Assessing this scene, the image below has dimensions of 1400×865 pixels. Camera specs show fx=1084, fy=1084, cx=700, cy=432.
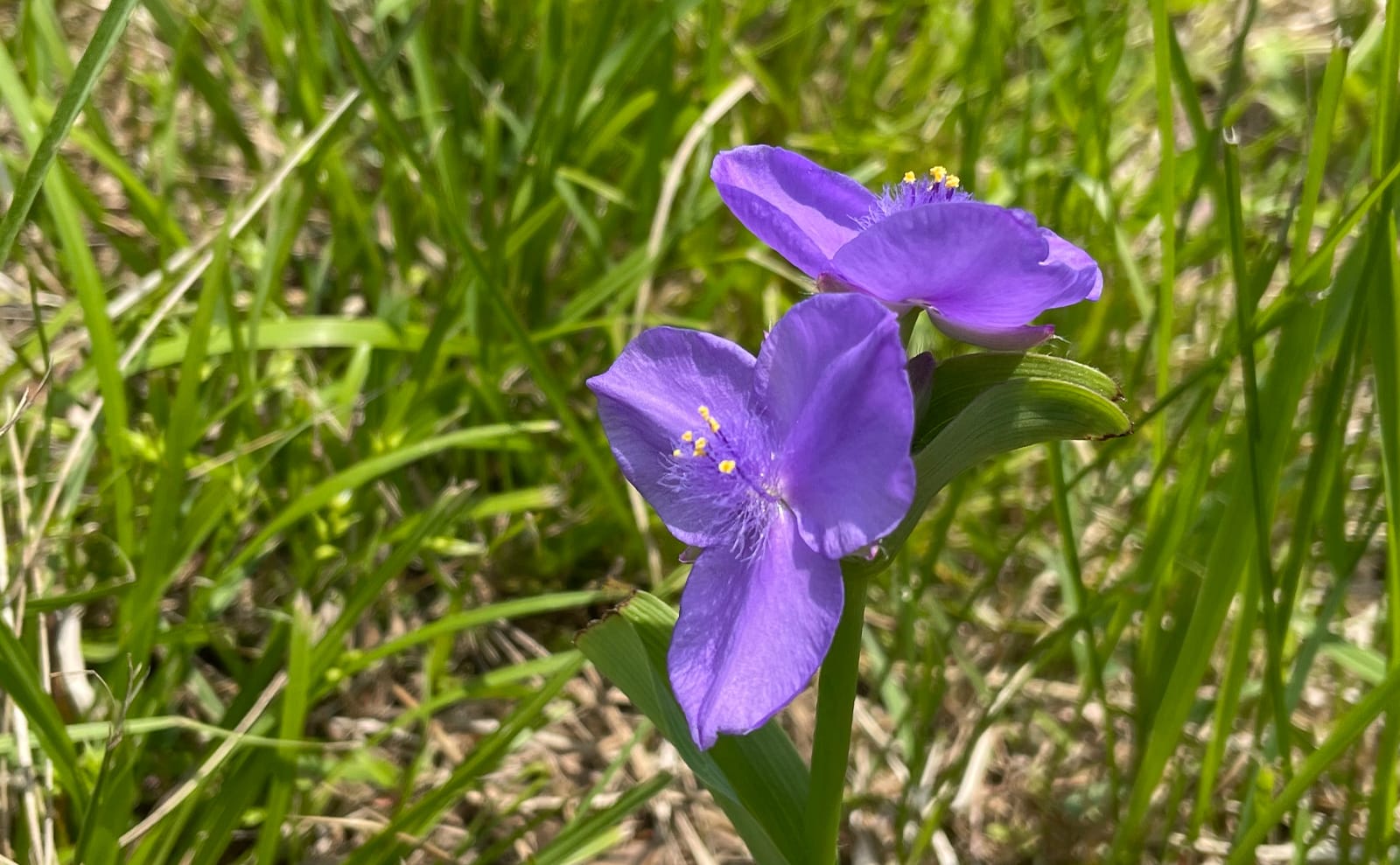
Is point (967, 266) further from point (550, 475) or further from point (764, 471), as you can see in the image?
point (550, 475)

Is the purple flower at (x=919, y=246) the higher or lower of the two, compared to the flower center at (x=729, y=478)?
higher

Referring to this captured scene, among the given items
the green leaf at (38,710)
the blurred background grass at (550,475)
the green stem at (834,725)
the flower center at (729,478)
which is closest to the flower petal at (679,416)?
the flower center at (729,478)

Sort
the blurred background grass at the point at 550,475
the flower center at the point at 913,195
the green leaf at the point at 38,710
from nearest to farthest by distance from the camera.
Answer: the flower center at the point at 913,195 < the green leaf at the point at 38,710 < the blurred background grass at the point at 550,475

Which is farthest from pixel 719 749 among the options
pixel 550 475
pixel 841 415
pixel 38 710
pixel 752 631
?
pixel 550 475

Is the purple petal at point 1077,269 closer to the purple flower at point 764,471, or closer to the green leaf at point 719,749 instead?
the purple flower at point 764,471

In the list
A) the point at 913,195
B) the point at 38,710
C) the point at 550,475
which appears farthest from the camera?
the point at 550,475

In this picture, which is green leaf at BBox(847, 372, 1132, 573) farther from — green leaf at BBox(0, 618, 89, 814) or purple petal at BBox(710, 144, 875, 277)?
green leaf at BBox(0, 618, 89, 814)

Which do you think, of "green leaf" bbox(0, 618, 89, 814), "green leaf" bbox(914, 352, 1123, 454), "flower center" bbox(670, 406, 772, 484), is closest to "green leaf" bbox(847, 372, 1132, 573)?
"green leaf" bbox(914, 352, 1123, 454)
